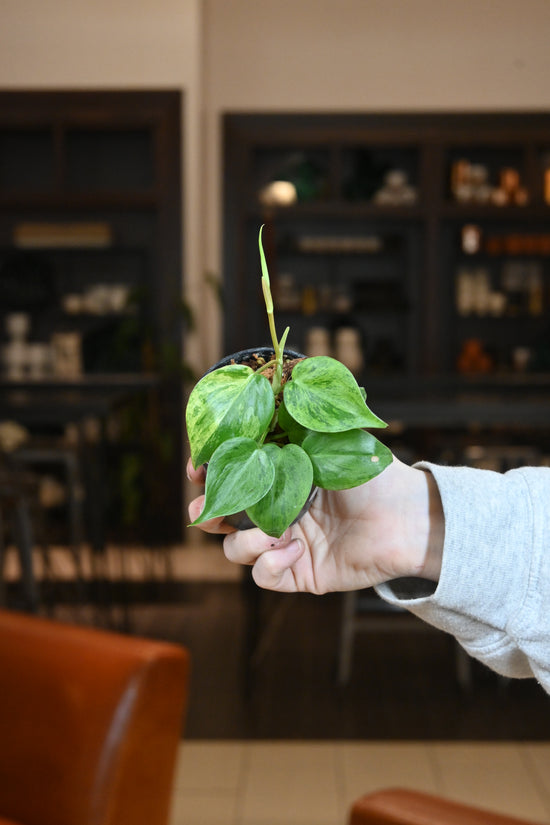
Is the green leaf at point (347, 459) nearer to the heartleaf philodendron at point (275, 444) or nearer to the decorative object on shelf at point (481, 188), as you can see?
the heartleaf philodendron at point (275, 444)

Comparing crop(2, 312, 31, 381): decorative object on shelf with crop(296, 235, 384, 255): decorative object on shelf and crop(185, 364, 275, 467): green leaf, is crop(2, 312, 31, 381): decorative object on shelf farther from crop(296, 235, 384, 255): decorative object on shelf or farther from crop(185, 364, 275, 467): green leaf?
crop(185, 364, 275, 467): green leaf

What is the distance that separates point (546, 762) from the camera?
288 centimetres

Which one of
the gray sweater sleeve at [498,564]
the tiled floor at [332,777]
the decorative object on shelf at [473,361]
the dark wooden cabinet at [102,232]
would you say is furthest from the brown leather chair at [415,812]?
the decorative object on shelf at [473,361]

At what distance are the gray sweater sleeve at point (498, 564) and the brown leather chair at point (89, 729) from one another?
40.8 inches

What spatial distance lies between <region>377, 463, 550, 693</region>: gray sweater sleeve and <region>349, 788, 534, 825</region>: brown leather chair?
33.8 inches

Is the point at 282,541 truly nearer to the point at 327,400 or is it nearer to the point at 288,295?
the point at 327,400

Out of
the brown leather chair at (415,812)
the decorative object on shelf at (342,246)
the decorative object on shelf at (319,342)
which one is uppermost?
the decorative object on shelf at (342,246)

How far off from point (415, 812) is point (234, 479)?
1.14 meters

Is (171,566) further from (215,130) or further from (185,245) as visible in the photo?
(215,130)

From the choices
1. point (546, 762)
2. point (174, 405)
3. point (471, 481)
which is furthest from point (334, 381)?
point (174, 405)

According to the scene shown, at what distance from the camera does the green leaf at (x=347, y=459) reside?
50 cm

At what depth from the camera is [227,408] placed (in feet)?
1.63

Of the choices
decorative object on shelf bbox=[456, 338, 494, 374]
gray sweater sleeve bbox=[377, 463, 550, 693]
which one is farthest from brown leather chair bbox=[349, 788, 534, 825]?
decorative object on shelf bbox=[456, 338, 494, 374]

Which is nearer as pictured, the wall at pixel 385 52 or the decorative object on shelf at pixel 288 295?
the wall at pixel 385 52
